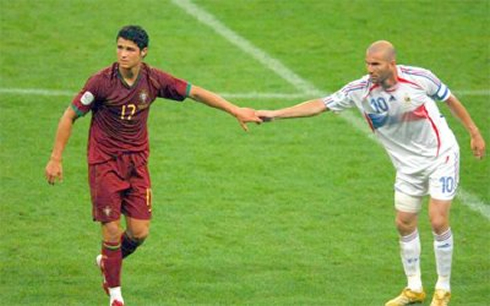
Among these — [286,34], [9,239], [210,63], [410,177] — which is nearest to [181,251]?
[9,239]

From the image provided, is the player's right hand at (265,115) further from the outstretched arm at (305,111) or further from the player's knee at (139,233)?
the player's knee at (139,233)

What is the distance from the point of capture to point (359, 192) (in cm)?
1684

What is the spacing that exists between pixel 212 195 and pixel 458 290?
3986 mm

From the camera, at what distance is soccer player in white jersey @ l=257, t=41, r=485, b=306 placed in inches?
509

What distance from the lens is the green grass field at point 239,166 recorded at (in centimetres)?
1393

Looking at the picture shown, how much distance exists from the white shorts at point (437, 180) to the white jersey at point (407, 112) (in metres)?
0.06

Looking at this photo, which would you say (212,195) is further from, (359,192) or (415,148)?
(415,148)

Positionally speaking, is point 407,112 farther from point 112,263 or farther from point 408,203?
point 112,263

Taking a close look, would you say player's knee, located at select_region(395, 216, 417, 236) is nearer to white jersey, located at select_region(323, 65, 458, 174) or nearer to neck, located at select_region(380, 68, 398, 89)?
white jersey, located at select_region(323, 65, 458, 174)

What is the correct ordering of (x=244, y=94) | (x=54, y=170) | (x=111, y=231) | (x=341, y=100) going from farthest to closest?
(x=244, y=94)
(x=341, y=100)
(x=111, y=231)
(x=54, y=170)

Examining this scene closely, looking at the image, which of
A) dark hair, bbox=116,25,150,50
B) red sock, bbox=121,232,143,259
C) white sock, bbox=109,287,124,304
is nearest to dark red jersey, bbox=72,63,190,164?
dark hair, bbox=116,25,150,50

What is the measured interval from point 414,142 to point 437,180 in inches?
15.4

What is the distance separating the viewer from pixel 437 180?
13047 mm

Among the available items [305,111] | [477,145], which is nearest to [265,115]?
[305,111]
